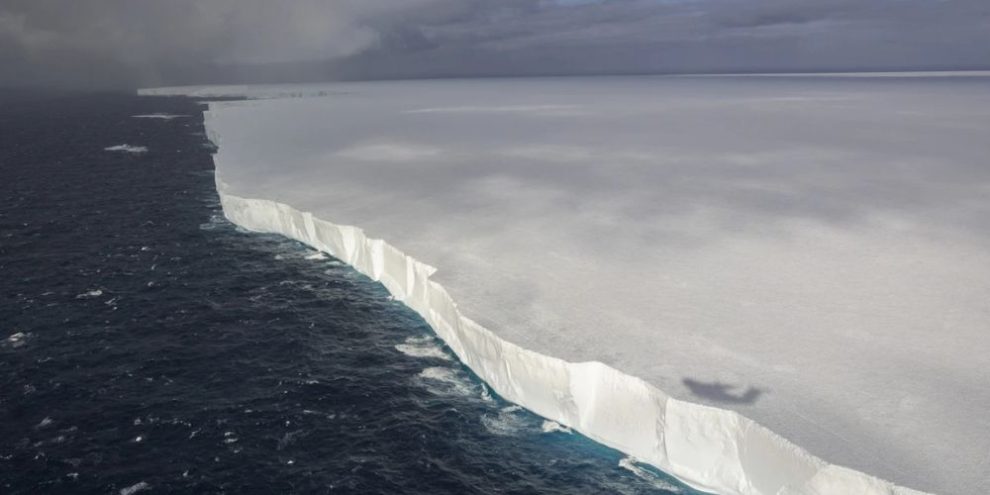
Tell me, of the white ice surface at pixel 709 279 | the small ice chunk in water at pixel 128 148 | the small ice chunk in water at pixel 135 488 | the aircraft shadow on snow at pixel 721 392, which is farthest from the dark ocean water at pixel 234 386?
the small ice chunk in water at pixel 128 148

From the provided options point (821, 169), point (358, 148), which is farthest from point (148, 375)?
point (821, 169)

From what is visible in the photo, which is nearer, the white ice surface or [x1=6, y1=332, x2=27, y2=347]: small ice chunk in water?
the white ice surface

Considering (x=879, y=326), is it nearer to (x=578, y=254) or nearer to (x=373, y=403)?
(x=578, y=254)

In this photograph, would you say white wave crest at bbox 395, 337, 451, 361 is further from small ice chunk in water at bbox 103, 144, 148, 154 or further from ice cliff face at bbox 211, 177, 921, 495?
small ice chunk in water at bbox 103, 144, 148, 154

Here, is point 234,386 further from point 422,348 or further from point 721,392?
point 721,392

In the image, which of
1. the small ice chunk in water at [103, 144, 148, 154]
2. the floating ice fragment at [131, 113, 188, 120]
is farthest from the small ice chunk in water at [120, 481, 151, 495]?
the floating ice fragment at [131, 113, 188, 120]

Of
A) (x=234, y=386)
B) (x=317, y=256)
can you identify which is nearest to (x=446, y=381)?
(x=234, y=386)

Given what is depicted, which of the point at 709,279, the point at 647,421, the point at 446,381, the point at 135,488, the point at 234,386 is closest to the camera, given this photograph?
the point at 135,488
